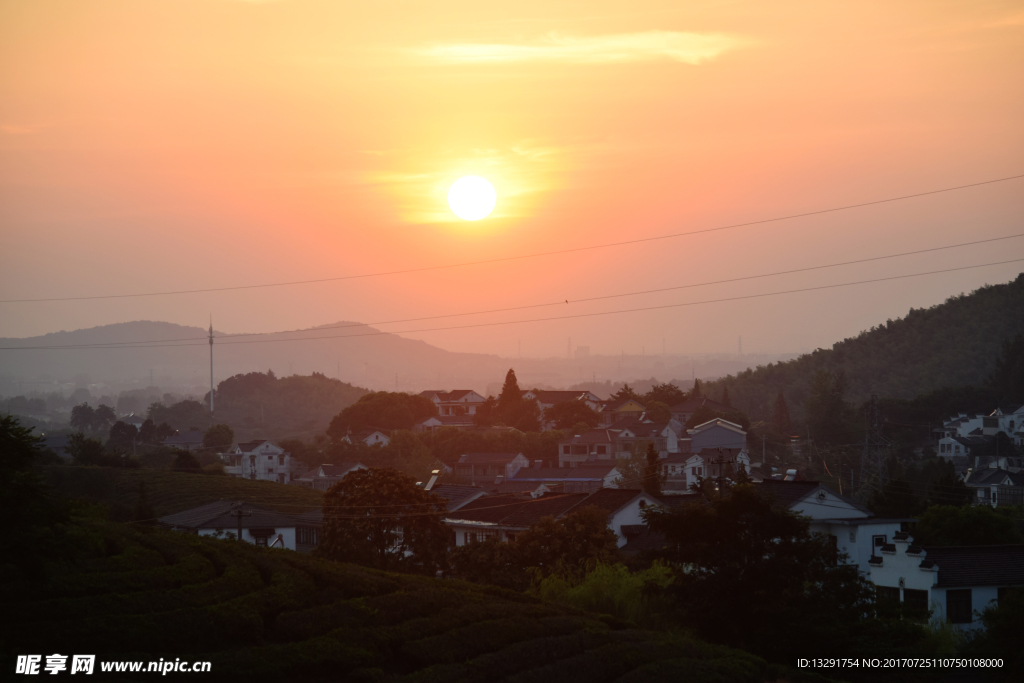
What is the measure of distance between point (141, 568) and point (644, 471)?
39.5 meters

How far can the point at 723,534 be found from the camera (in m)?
20.3

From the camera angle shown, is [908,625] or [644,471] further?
[644,471]

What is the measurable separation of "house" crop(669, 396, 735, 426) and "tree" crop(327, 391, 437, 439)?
25.9m

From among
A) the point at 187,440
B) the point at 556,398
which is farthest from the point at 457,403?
the point at 187,440

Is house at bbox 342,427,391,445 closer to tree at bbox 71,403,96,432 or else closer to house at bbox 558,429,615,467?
house at bbox 558,429,615,467

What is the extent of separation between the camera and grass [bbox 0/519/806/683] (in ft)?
50.7

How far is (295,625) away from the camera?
17.5 meters

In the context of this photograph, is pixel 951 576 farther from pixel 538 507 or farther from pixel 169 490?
pixel 169 490

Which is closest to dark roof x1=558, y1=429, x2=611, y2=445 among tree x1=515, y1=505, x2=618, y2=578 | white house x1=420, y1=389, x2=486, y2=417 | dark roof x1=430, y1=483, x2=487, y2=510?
dark roof x1=430, y1=483, x2=487, y2=510

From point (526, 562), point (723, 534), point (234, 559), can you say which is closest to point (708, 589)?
point (723, 534)

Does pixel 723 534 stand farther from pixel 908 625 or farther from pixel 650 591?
pixel 908 625

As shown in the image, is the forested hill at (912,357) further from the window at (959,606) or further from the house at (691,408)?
the window at (959,606)

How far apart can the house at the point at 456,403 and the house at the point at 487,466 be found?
36.5m

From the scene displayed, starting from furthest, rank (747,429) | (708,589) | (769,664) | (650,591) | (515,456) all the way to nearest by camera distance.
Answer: (747,429) → (515,456) → (650,591) → (708,589) → (769,664)
